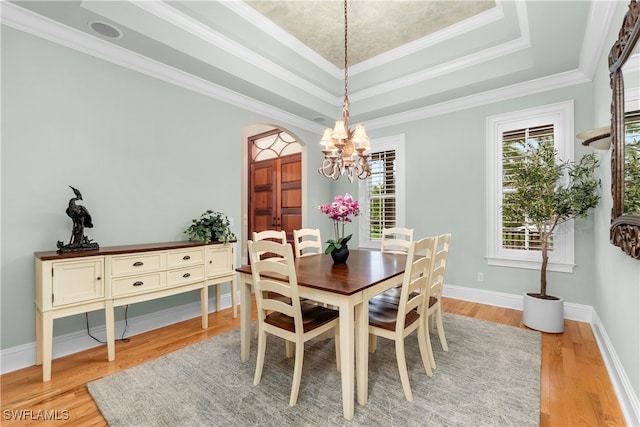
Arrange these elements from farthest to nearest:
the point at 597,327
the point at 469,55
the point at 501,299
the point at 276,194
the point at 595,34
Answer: the point at 276,194, the point at 501,299, the point at 469,55, the point at 597,327, the point at 595,34

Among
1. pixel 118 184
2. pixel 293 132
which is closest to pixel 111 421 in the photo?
pixel 118 184

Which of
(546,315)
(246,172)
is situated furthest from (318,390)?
(246,172)

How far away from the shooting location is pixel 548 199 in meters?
2.91

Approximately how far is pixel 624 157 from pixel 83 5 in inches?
152

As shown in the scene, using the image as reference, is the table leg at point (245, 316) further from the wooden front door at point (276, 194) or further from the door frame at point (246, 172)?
the wooden front door at point (276, 194)

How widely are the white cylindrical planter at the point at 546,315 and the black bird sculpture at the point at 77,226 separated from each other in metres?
4.18

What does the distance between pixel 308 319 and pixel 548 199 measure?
2.71m

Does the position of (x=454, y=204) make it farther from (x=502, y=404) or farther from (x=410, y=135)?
(x=502, y=404)

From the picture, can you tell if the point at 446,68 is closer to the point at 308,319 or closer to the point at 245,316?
the point at 308,319

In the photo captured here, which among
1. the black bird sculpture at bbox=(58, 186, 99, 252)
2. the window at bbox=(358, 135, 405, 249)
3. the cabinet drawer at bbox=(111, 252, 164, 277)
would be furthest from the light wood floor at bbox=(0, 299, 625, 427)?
the window at bbox=(358, 135, 405, 249)

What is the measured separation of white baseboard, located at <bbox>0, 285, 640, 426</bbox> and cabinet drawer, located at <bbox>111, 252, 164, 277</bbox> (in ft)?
2.29

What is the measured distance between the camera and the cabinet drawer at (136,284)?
2.41 metres

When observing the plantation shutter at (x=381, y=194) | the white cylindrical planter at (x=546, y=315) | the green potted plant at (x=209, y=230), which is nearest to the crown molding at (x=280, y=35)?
the plantation shutter at (x=381, y=194)

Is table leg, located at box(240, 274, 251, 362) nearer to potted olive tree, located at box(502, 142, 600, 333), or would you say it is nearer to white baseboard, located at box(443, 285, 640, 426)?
white baseboard, located at box(443, 285, 640, 426)
